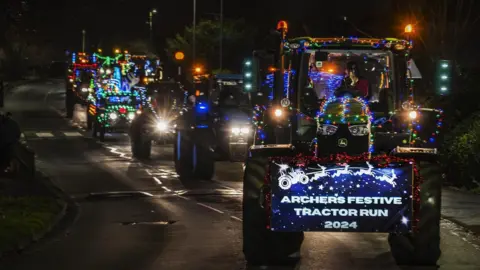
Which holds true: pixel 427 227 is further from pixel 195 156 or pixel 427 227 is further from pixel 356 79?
pixel 195 156

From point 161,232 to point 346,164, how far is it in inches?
189

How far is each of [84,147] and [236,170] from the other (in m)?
9.16

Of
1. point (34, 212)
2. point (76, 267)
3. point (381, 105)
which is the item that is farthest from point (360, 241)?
point (34, 212)

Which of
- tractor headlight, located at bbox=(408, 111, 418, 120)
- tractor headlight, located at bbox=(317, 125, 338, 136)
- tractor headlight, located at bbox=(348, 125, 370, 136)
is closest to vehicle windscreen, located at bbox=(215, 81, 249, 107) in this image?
tractor headlight, located at bbox=(408, 111, 418, 120)

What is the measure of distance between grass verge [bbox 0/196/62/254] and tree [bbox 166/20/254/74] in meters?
49.6

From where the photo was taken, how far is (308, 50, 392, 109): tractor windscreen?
41.9 feet

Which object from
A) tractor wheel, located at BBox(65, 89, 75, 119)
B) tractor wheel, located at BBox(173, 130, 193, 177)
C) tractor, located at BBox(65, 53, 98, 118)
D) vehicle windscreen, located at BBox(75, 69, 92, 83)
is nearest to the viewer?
tractor wheel, located at BBox(173, 130, 193, 177)

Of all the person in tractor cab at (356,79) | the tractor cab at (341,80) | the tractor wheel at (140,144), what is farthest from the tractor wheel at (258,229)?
the tractor wheel at (140,144)

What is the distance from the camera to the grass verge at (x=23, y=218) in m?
13.0

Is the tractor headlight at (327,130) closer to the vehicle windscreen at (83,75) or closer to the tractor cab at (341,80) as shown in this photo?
the tractor cab at (341,80)

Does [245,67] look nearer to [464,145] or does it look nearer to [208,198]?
[208,198]

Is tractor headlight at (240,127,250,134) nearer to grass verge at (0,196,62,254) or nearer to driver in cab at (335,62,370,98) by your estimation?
grass verge at (0,196,62,254)

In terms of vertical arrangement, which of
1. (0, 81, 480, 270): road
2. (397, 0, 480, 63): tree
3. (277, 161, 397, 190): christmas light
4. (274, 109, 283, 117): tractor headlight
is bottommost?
(0, 81, 480, 270): road

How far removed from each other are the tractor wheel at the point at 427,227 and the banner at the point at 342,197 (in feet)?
1.04
